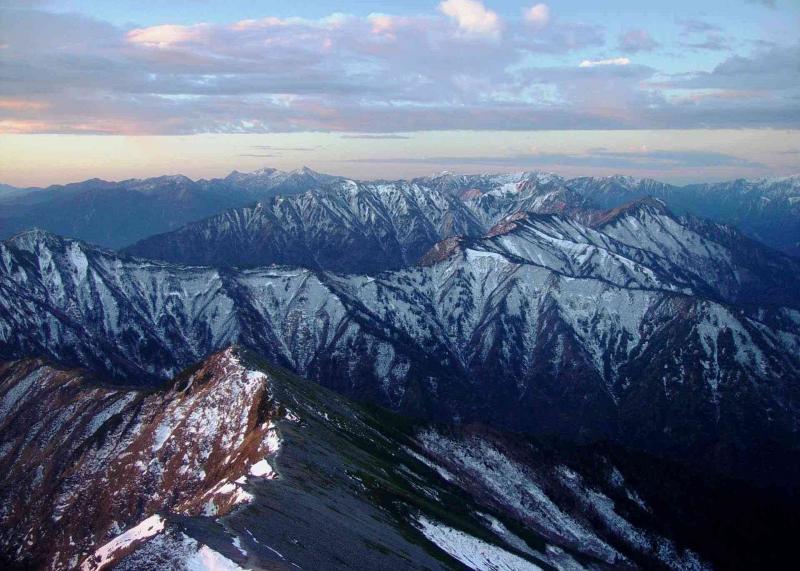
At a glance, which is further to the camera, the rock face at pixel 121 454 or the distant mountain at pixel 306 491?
the rock face at pixel 121 454

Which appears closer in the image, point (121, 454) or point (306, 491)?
point (306, 491)

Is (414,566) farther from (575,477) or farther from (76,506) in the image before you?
(575,477)

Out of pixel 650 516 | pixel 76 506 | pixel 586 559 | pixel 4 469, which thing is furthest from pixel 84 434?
pixel 650 516

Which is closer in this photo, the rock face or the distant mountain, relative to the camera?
the distant mountain

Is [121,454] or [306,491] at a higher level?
[306,491]
